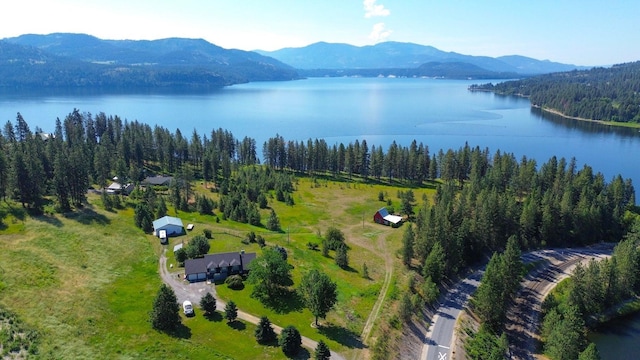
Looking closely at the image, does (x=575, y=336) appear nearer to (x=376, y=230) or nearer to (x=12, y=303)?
(x=376, y=230)

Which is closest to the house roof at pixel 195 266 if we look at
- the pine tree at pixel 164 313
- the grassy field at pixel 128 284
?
the grassy field at pixel 128 284

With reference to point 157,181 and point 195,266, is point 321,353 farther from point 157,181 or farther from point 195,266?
point 157,181

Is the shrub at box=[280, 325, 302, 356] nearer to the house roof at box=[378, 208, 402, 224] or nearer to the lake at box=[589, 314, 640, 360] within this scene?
the lake at box=[589, 314, 640, 360]

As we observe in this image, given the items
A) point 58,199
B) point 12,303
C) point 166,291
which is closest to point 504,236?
point 166,291

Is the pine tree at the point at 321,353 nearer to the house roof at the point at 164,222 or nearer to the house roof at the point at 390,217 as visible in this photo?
the house roof at the point at 164,222

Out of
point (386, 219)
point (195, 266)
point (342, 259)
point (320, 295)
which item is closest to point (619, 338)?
point (342, 259)

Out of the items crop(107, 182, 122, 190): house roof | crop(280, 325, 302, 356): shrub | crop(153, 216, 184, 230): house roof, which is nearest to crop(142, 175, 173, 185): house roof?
crop(107, 182, 122, 190): house roof
